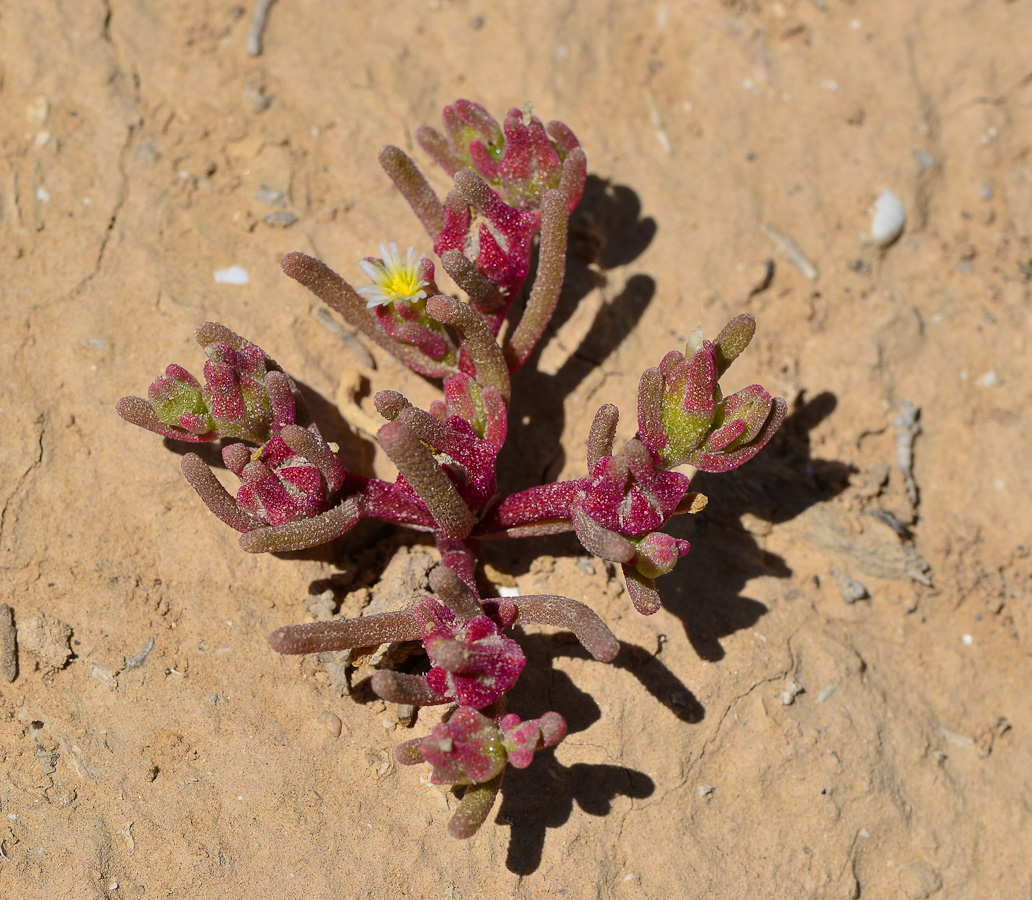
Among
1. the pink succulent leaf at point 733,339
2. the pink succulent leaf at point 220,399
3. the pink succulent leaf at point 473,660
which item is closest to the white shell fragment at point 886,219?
the pink succulent leaf at point 733,339

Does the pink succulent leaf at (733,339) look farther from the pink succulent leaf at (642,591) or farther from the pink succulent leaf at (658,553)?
the pink succulent leaf at (642,591)

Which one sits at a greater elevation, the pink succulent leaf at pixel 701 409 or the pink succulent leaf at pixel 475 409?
the pink succulent leaf at pixel 701 409

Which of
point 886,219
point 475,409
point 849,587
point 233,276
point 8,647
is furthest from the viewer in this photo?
point 886,219

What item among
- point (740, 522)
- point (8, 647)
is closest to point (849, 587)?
point (740, 522)

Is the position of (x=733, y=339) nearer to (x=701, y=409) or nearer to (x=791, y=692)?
(x=701, y=409)

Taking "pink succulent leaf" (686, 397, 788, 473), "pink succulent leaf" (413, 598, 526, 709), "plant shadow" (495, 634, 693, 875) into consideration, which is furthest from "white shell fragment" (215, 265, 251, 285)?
"pink succulent leaf" (686, 397, 788, 473)

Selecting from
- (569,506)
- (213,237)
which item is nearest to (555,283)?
(569,506)
